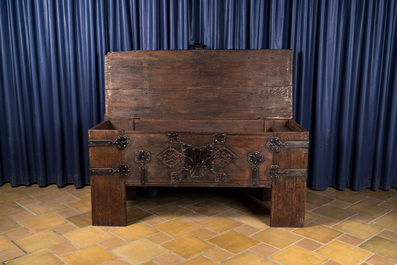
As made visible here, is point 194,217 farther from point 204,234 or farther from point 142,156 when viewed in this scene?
point 142,156

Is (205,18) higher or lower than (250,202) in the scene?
higher

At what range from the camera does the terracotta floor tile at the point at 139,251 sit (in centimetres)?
226

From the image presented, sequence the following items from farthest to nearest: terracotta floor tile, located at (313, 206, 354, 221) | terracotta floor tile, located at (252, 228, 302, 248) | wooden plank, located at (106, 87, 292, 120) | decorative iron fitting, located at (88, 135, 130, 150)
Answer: wooden plank, located at (106, 87, 292, 120), terracotta floor tile, located at (313, 206, 354, 221), decorative iron fitting, located at (88, 135, 130, 150), terracotta floor tile, located at (252, 228, 302, 248)

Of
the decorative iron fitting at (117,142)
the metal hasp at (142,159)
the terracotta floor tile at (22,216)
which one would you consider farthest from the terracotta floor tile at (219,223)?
the terracotta floor tile at (22,216)

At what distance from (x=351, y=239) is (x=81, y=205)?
83.5 inches

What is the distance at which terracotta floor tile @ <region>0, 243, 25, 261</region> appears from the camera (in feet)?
7.44

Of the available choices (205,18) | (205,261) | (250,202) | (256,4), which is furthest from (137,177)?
(256,4)

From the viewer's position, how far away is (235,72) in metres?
3.15

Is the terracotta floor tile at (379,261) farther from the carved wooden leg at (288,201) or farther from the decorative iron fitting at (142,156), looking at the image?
the decorative iron fitting at (142,156)

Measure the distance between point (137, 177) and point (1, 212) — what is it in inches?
48.8

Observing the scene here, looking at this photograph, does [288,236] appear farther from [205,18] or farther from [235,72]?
[205,18]

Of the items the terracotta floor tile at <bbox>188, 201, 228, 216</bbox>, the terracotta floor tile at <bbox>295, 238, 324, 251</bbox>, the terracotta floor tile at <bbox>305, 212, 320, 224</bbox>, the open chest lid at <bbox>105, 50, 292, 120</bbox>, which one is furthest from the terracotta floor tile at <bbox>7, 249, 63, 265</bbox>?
the terracotta floor tile at <bbox>305, 212, 320, 224</bbox>

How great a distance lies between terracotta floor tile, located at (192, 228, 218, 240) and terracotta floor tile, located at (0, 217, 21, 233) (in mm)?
1314

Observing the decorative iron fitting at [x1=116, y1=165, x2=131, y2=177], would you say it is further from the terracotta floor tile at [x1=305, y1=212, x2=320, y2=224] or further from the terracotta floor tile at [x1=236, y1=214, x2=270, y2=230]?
the terracotta floor tile at [x1=305, y1=212, x2=320, y2=224]
